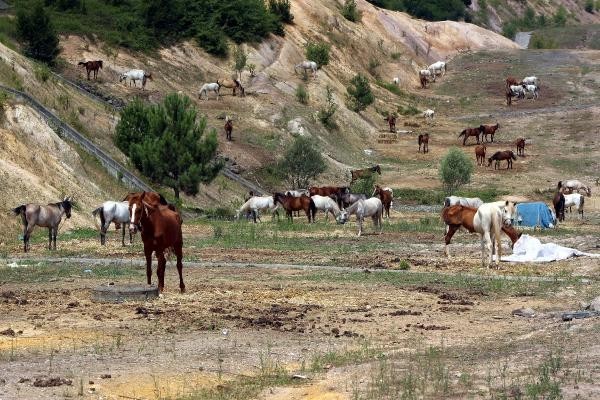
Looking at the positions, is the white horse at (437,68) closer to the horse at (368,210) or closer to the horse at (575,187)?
the horse at (575,187)

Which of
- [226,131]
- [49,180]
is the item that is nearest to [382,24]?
[226,131]

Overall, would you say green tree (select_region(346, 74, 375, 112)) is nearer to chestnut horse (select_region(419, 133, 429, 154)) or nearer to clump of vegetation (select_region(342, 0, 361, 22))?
chestnut horse (select_region(419, 133, 429, 154))

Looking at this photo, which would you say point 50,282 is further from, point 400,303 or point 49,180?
point 49,180

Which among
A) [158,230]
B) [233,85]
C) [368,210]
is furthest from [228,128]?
[158,230]

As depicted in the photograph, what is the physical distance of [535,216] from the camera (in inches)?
2037

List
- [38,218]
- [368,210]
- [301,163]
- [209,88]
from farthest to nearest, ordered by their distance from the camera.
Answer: [209,88] → [301,163] → [368,210] → [38,218]

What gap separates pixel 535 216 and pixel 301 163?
2191 cm

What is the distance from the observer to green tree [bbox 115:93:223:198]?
59406 mm

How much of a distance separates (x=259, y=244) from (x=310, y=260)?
5736mm

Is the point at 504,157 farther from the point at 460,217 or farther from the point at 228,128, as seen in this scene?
the point at 460,217

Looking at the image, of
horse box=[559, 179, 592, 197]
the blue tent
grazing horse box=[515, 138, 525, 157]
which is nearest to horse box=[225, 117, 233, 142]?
horse box=[559, 179, 592, 197]

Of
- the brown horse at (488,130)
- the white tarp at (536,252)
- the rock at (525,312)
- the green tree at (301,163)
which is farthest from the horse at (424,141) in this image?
the rock at (525,312)

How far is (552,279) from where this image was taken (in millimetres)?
31141

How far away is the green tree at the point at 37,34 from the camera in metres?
74.2
